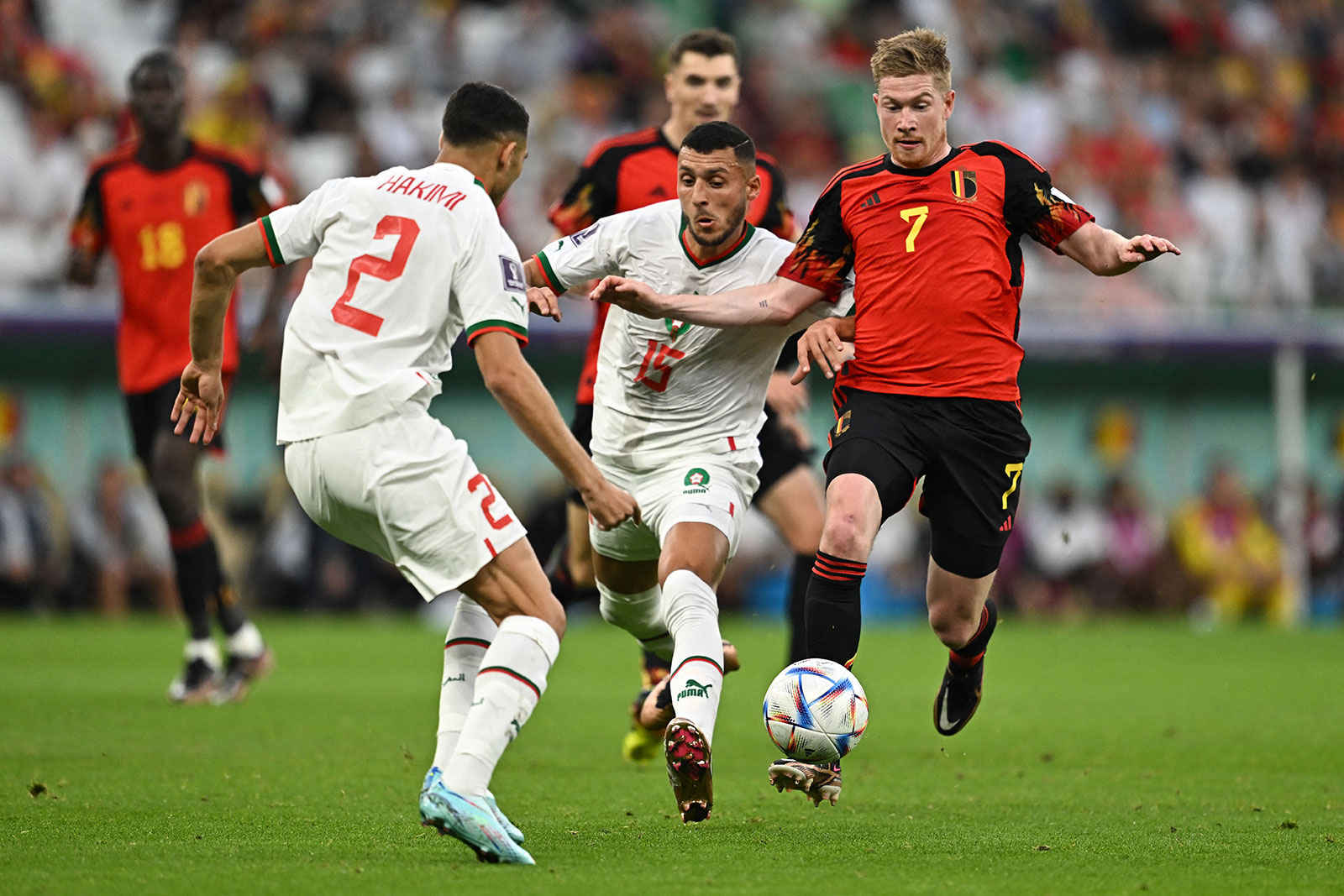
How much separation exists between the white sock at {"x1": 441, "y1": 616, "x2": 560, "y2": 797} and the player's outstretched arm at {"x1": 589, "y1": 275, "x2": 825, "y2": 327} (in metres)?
1.49

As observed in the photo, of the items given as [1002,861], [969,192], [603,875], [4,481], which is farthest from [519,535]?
[4,481]

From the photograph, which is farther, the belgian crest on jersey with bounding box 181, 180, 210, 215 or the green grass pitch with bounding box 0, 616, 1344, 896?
the belgian crest on jersey with bounding box 181, 180, 210, 215

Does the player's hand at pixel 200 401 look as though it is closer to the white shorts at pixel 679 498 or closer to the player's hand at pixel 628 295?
the player's hand at pixel 628 295

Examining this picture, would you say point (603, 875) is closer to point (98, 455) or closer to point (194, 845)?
point (194, 845)

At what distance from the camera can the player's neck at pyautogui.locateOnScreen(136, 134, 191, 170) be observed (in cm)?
993

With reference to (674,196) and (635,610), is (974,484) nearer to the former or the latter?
(635,610)

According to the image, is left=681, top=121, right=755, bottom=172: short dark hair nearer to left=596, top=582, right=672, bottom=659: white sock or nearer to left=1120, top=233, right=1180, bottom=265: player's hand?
left=1120, top=233, right=1180, bottom=265: player's hand

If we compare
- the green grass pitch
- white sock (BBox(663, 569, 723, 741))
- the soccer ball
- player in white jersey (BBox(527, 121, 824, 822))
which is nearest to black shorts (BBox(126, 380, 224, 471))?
the green grass pitch

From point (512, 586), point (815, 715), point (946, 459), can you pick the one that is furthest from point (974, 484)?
point (512, 586)

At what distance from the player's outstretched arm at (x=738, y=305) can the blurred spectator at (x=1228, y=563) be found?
15.7 metres

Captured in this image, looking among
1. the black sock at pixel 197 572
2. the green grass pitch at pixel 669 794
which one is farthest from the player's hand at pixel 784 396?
the black sock at pixel 197 572

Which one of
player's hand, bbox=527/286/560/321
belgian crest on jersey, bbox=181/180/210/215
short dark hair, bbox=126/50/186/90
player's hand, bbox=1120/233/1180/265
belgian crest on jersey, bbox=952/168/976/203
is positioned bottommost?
player's hand, bbox=527/286/560/321

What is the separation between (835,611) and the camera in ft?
19.8

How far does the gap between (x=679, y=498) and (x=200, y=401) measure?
1.81 meters
